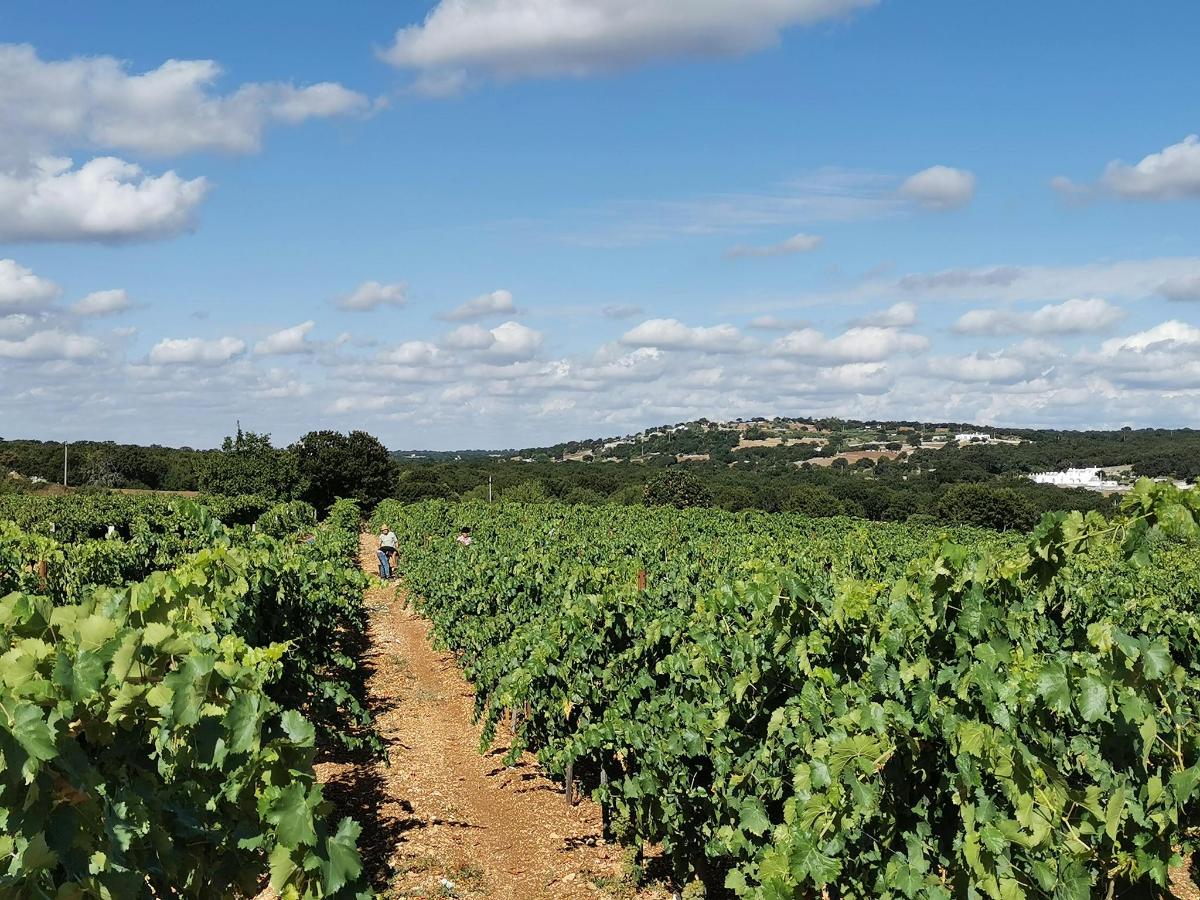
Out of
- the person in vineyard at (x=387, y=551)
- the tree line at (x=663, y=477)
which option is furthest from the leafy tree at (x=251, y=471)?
the person in vineyard at (x=387, y=551)

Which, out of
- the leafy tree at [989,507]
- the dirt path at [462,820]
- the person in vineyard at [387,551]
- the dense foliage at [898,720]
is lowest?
the leafy tree at [989,507]

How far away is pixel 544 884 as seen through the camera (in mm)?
6027

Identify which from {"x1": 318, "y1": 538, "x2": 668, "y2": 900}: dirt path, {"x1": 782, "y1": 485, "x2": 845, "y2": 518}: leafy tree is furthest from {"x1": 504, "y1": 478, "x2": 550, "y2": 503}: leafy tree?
{"x1": 318, "y1": 538, "x2": 668, "y2": 900}: dirt path

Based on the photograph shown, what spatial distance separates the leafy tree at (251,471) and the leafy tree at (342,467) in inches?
37.7

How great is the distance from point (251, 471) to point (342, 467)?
4967mm

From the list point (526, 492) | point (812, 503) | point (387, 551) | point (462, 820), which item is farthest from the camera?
point (526, 492)

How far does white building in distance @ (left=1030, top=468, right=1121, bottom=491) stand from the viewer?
3059 inches

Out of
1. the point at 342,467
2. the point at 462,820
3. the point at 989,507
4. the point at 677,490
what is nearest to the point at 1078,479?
the point at 989,507

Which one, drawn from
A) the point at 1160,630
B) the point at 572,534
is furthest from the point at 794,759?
the point at 572,534

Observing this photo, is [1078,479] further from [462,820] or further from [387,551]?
[462,820]

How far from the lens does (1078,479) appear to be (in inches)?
3381

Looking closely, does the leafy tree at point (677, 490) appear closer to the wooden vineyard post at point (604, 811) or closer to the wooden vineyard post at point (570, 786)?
the wooden vineyard post at point (570, 786)

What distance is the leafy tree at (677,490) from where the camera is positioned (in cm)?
6994

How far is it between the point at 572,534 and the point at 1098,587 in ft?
33.5
